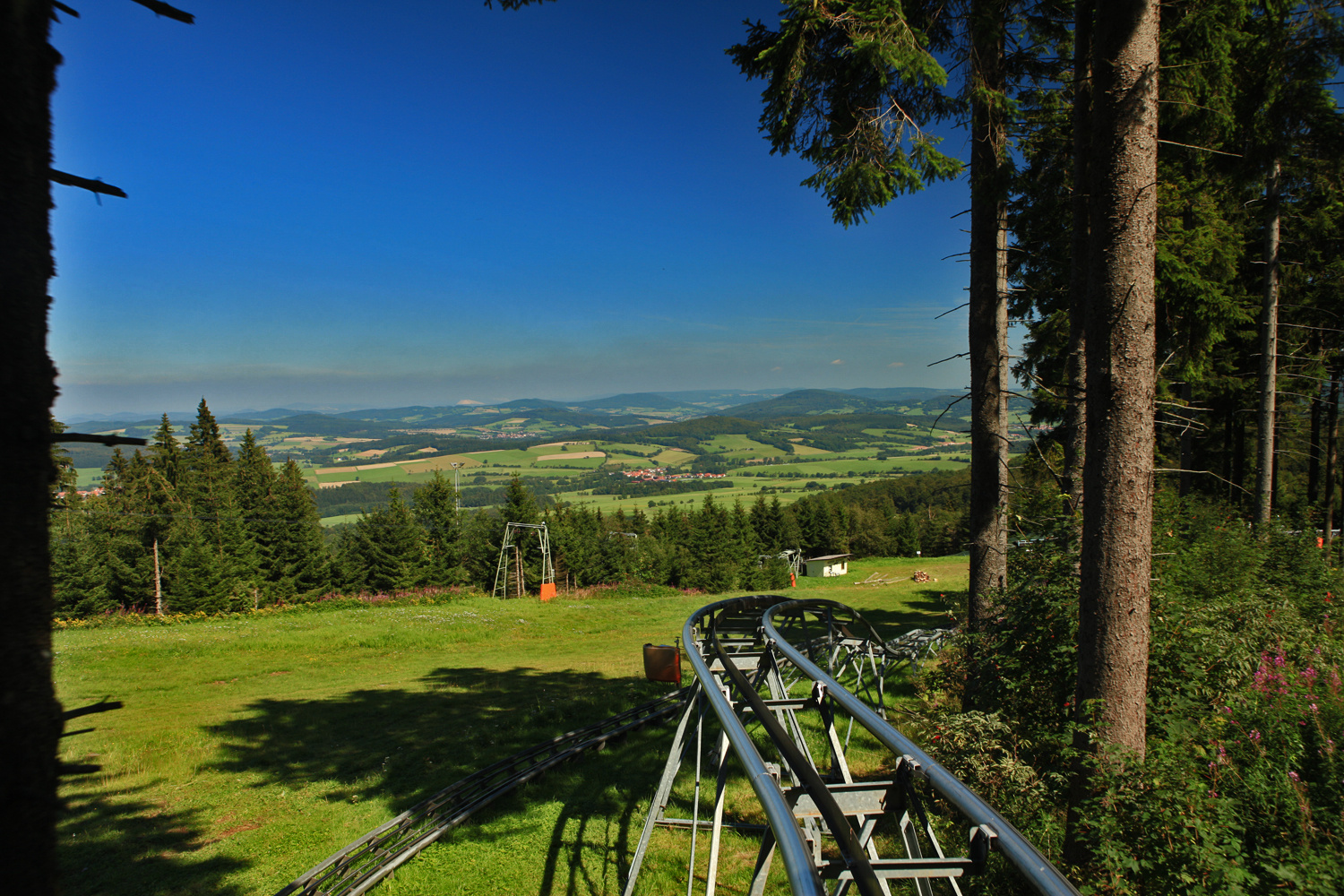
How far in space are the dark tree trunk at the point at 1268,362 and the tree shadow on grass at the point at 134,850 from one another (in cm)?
1899

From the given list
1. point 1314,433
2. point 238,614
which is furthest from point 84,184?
point 1314,433

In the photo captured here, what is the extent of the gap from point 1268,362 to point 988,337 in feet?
38.4

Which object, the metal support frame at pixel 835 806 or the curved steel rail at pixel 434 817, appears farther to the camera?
the curved steel rail at pixel 434 817

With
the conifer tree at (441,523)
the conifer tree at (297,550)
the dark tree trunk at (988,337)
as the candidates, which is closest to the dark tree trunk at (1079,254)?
the dark tree trunk at (988,337)

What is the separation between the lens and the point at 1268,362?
47.4ft

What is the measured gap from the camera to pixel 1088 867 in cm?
380

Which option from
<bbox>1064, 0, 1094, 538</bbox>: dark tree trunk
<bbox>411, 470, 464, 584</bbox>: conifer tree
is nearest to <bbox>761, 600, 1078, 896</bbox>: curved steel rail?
<bbox>1064, 0, 1094, 538</bbox>: dark tree trunk

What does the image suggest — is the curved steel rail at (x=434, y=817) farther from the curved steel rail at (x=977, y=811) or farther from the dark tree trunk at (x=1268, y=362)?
the dark tree trunk at (x=1268, y=362)

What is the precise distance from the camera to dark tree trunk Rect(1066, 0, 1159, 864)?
4.47m

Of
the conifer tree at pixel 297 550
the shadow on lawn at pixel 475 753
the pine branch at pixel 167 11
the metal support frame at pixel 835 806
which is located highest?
the pine branch at pixel 167 11

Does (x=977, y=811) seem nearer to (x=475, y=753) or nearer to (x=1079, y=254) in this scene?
(x=1079, y=254)

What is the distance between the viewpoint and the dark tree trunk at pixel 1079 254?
18.1 ft

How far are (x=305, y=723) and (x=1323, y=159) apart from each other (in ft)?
72.7

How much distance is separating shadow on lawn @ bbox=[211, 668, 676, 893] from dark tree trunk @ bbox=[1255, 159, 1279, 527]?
1412 centimetres
